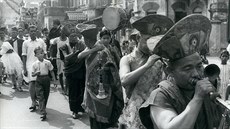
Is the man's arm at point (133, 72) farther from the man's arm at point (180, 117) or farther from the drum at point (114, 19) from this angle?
the drum at point (114, 19)

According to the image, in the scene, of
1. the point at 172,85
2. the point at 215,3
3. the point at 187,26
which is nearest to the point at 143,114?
the point at 172,85

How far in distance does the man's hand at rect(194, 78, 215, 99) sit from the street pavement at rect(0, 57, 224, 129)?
520 centimetres

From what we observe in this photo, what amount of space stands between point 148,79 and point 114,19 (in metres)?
1.79

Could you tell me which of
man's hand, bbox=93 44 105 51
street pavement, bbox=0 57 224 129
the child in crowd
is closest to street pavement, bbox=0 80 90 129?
street pavement, bbox=0 57 224 129

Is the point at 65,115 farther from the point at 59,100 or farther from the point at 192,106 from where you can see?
the point at 192,106

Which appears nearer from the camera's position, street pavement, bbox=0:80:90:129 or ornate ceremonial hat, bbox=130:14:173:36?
ornate ceremonial hat, bbox=130:14:173:36

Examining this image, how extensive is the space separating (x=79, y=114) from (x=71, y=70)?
1.08 metres

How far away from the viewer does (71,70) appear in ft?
25.8

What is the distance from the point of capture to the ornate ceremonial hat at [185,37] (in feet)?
7.83

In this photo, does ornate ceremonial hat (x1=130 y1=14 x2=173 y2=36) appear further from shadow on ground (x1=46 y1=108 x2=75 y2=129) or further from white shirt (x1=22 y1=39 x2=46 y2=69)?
white shirt (x1=22 y1=39 x2=46 y2=69)

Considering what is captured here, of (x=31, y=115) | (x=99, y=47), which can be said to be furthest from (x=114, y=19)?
(x=31, y=115)

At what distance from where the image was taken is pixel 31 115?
819 cm

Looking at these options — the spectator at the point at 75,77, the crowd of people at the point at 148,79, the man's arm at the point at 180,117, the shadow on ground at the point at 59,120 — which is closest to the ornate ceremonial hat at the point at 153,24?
the crowd of people at the point at 148,79

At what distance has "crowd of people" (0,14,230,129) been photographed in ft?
7.87
